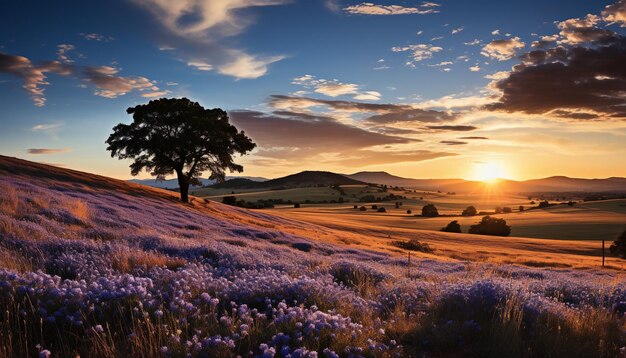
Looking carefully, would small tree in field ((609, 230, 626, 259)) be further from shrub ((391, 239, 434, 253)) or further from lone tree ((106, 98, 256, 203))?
lone tree ((106, 98, 256, 203))

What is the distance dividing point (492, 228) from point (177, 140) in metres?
53.4

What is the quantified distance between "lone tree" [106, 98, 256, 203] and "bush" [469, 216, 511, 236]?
46.0 meters

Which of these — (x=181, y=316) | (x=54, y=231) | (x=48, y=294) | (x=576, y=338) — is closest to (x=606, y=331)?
(x=576, y=338)

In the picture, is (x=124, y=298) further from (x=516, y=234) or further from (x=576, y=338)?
(x=516, y=234)

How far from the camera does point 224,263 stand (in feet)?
37.2

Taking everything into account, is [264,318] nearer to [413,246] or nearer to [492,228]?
[413,246]

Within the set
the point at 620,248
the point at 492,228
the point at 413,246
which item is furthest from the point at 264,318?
the point at 492,228

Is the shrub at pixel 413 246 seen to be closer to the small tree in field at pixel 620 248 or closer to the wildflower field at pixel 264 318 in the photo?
the small tree in field at pixel 620 248

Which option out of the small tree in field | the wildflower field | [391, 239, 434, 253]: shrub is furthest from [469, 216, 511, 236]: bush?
the wildflower field

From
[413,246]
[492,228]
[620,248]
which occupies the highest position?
[413,246]

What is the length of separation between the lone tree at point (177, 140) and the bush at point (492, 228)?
45951mm

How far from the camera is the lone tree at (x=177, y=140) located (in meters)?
44.5

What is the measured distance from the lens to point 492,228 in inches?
2844

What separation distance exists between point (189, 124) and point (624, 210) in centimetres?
9492
